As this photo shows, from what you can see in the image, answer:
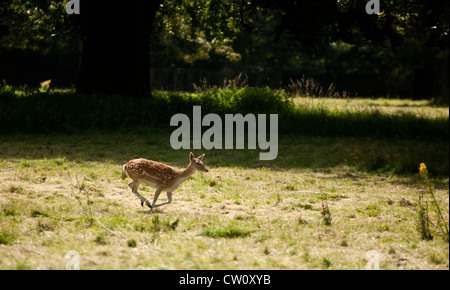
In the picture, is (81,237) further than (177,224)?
No

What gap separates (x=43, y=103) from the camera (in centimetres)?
1537

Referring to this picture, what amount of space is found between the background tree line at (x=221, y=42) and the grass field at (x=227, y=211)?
3.13 m

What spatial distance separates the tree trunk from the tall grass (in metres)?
0.89

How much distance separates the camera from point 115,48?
17.0 metres

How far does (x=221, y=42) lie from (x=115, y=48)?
7.87 m

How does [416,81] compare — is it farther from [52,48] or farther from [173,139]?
[173,139]

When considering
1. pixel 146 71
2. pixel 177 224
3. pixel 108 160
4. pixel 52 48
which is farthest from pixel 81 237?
pixel 52 48

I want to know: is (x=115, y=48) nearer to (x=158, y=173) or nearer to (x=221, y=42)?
(x=221, y=42)

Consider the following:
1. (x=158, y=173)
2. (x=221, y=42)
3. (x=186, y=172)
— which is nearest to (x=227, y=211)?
(x=186, y=172)

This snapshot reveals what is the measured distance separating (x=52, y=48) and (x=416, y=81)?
22.4m

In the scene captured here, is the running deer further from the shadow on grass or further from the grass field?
the shadow on grass

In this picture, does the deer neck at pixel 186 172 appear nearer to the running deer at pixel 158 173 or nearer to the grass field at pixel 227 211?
the running deer at pixel 158 173

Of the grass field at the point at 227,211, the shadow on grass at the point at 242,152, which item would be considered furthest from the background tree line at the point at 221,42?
the grass field at the point at 227,211
